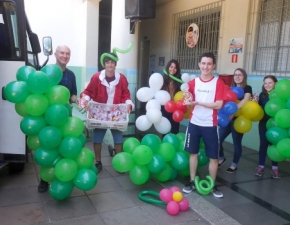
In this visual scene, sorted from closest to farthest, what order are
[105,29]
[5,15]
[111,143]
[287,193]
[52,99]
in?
1. [52,99]
2. [5,15]
3. [287,193]
4. [111,143]
5. [105,29]

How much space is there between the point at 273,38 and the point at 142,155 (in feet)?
11.7

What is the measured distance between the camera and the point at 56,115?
2.72 m

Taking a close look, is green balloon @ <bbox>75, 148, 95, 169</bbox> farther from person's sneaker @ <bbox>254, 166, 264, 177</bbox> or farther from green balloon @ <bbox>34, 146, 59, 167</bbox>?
person's sneaker @ <bbox>254, 166, 264, 177</bbox>

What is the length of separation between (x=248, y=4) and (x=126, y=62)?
254 cm

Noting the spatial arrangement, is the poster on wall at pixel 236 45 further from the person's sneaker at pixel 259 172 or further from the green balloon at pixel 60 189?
the green balloon at pixel 60 189

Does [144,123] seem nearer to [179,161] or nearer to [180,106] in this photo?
[180,106]

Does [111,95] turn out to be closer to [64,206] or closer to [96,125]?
[96,125]

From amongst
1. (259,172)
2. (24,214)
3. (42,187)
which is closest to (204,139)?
(259,172)

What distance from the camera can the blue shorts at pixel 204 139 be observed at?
3195mm

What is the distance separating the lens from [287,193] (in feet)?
11.5

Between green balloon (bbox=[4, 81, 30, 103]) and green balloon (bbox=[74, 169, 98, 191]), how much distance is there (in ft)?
3.00

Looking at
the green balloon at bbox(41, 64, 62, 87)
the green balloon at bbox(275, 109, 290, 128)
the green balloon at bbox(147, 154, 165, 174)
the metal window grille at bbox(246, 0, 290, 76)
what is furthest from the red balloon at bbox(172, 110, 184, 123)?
the metal window grille at bbox(246, 0, 290, 76)

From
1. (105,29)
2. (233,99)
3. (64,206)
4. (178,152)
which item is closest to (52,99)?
(64,206)

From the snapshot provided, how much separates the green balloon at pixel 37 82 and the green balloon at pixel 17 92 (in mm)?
55
